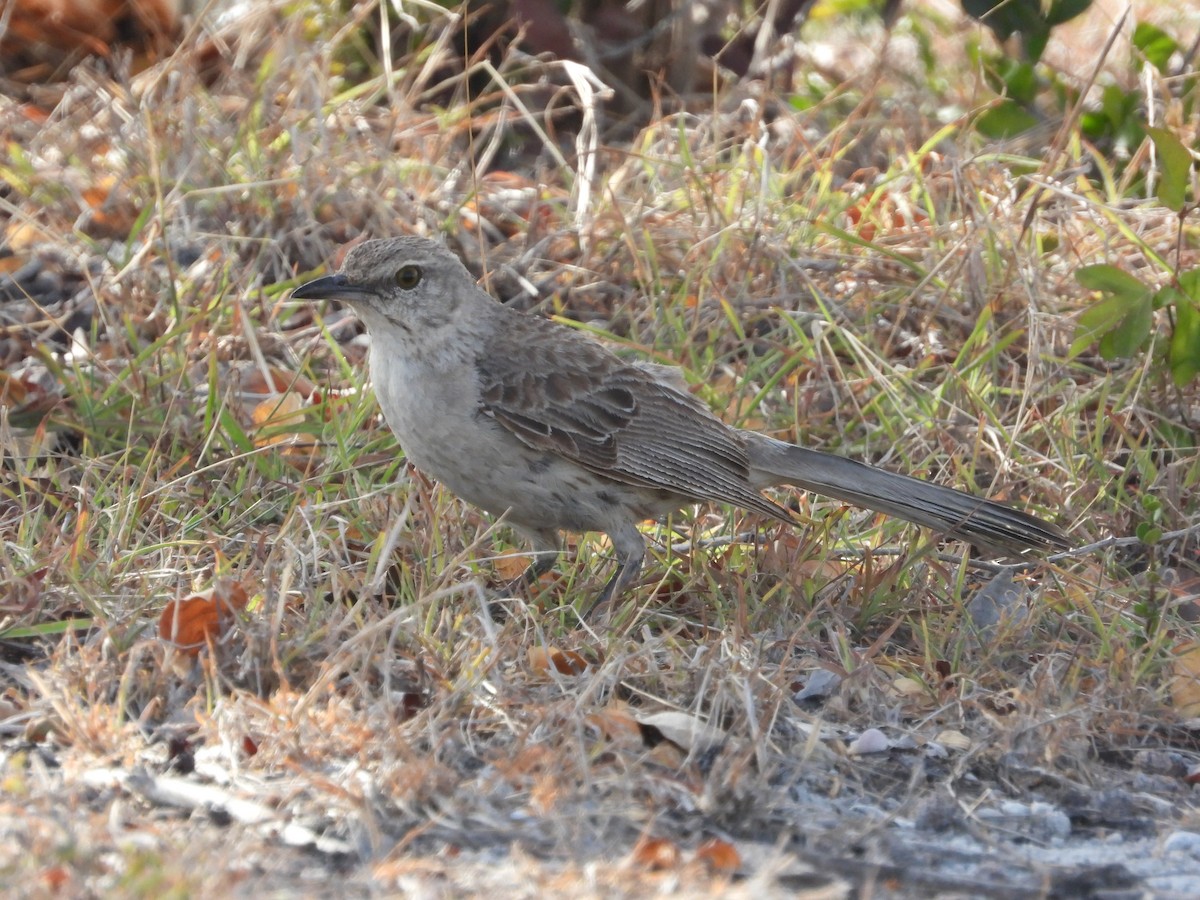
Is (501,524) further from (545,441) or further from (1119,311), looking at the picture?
(1119,311)

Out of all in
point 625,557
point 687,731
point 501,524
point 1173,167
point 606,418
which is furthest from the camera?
point 1173,167

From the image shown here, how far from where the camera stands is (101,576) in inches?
176

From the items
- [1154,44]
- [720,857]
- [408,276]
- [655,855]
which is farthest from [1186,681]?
[1154,44]

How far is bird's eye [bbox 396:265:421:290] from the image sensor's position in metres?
5.16

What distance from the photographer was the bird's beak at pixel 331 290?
506 centimetres

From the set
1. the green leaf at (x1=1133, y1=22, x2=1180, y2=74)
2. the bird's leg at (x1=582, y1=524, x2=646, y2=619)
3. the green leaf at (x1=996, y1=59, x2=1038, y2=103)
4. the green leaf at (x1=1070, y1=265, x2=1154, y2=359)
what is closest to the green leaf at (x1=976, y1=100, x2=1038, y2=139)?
the green leaf at (x1=996, y1=59, x2=1038, y2=103)

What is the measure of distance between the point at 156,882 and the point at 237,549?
7.56 feet

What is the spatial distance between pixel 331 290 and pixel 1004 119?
3.71 m

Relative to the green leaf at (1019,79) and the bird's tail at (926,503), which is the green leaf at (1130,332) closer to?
the bird's tail at (926,503)

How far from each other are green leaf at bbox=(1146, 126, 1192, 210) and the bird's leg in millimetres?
2302

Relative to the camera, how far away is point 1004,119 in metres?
7.31

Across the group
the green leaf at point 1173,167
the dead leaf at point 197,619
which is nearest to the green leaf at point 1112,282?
the green leaf at point 1173,167

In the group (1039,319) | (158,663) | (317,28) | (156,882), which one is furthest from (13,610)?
(317,28)

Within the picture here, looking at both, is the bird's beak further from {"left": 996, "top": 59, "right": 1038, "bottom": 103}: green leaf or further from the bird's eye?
{"left": 996, "top": 59, "right": 1038, "bottom": 103}: green leaf
